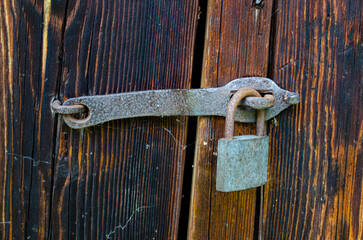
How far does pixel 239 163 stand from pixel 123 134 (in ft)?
0.94

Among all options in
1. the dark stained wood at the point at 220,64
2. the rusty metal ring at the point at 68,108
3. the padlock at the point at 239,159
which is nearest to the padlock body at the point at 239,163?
the padlock at the point at 239,159


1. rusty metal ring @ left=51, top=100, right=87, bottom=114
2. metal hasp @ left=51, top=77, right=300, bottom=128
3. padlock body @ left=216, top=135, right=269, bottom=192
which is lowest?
padlock body @ left=216, top=135, right=269, bottom=192

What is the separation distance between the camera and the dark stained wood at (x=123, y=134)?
2.03 feet

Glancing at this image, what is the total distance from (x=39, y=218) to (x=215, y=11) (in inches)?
25.7

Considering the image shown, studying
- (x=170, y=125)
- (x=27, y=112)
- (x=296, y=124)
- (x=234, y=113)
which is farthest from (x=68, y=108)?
(x=296, y=124)

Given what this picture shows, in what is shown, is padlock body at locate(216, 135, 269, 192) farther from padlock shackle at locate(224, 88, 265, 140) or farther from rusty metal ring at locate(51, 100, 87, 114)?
rusty metal ring at locate(51, 100, 87, 114)

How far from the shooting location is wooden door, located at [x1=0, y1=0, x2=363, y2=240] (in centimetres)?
61

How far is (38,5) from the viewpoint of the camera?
59 centimetres

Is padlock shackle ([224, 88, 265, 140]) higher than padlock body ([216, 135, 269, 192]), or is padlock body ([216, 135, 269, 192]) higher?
padlock shackle ([224, 88, 265, 140])

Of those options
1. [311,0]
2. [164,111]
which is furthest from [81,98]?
[311,0]

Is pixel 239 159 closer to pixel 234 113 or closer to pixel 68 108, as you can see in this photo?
pixel 234 113

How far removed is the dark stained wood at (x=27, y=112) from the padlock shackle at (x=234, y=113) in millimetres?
396

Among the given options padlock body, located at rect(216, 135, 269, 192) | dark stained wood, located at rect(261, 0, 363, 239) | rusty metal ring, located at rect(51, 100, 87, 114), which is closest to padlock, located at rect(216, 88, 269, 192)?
padlock body, located at rect(216, 135, 269, 192)

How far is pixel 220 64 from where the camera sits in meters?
0.65
